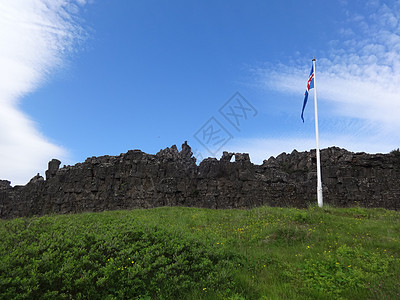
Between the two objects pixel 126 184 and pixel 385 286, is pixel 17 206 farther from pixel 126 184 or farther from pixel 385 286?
pixel 385 286

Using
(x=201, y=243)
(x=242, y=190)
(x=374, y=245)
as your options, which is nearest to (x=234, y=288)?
(x=201, y=243)

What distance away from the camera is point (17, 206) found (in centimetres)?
2973

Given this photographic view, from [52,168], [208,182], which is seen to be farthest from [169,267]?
[52,168]

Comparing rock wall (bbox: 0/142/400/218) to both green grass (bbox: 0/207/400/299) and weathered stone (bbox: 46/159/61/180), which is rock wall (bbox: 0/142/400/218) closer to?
weathered stone (bbox: 46/159/61/180)

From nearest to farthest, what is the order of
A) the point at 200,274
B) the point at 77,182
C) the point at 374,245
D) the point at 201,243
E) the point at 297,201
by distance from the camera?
the point at 200,274
the point at 201,243
the point at 374,245
the point at 297,201
the point at 77,182

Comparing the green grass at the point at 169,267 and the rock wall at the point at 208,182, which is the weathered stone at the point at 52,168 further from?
the green grass at the point at 169,267

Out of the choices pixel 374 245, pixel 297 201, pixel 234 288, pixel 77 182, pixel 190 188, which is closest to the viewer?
pixel 234 288

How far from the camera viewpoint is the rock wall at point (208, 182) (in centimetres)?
2211

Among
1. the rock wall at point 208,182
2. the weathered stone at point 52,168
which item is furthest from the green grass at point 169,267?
the weathered stone at point 52,168

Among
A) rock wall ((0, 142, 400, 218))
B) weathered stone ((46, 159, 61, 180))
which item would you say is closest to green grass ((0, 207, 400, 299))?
rock wall ((0, 142, 400, 218))

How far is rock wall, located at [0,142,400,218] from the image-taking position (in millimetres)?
22109

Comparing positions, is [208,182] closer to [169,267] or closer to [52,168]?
[52,168]

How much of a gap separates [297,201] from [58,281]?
69.3ft

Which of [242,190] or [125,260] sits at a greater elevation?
[242,190]
